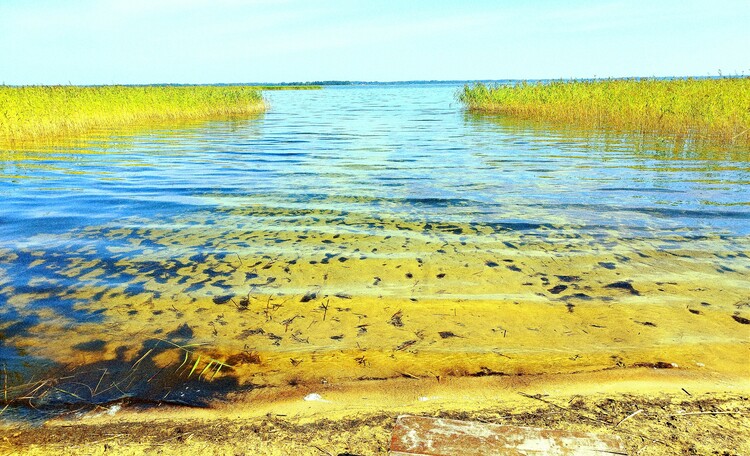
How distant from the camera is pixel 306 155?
12.7m

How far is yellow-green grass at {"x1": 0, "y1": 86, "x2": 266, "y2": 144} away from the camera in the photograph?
15578 mm

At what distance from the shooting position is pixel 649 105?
1609 cm

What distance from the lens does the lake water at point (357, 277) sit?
3154mm

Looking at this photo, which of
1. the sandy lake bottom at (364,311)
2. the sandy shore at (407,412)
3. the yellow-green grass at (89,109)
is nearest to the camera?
the sandy shore at (407,412)

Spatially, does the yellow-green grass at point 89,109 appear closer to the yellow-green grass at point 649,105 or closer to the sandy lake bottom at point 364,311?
the sandy lake bottom at point 364,311

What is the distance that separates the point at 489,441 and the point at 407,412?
2.29 ft

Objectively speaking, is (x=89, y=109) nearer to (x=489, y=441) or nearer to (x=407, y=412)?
(x=407, y=412)

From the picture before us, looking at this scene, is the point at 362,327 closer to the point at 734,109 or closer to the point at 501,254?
the point at 501,254

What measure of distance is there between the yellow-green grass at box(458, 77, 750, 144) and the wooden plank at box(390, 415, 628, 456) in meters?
14.4

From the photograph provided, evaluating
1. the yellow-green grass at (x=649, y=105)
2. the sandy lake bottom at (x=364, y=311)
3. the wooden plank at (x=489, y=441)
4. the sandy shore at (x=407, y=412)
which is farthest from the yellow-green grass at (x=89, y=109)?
the wooden plank at (x=489, y=441)

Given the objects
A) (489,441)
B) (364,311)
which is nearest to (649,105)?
(364,311)

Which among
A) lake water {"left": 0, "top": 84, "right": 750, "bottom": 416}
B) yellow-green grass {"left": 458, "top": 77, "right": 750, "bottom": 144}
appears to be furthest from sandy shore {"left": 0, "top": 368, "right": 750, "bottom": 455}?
yellow-green grass {"left": 458, "top": 77, "right": 750, "bottom": 144}

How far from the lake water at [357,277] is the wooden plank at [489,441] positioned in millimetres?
974

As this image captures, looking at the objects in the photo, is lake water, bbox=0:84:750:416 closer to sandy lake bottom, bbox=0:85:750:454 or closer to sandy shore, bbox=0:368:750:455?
sandy lake bottom, bbox=0:85:750:454
